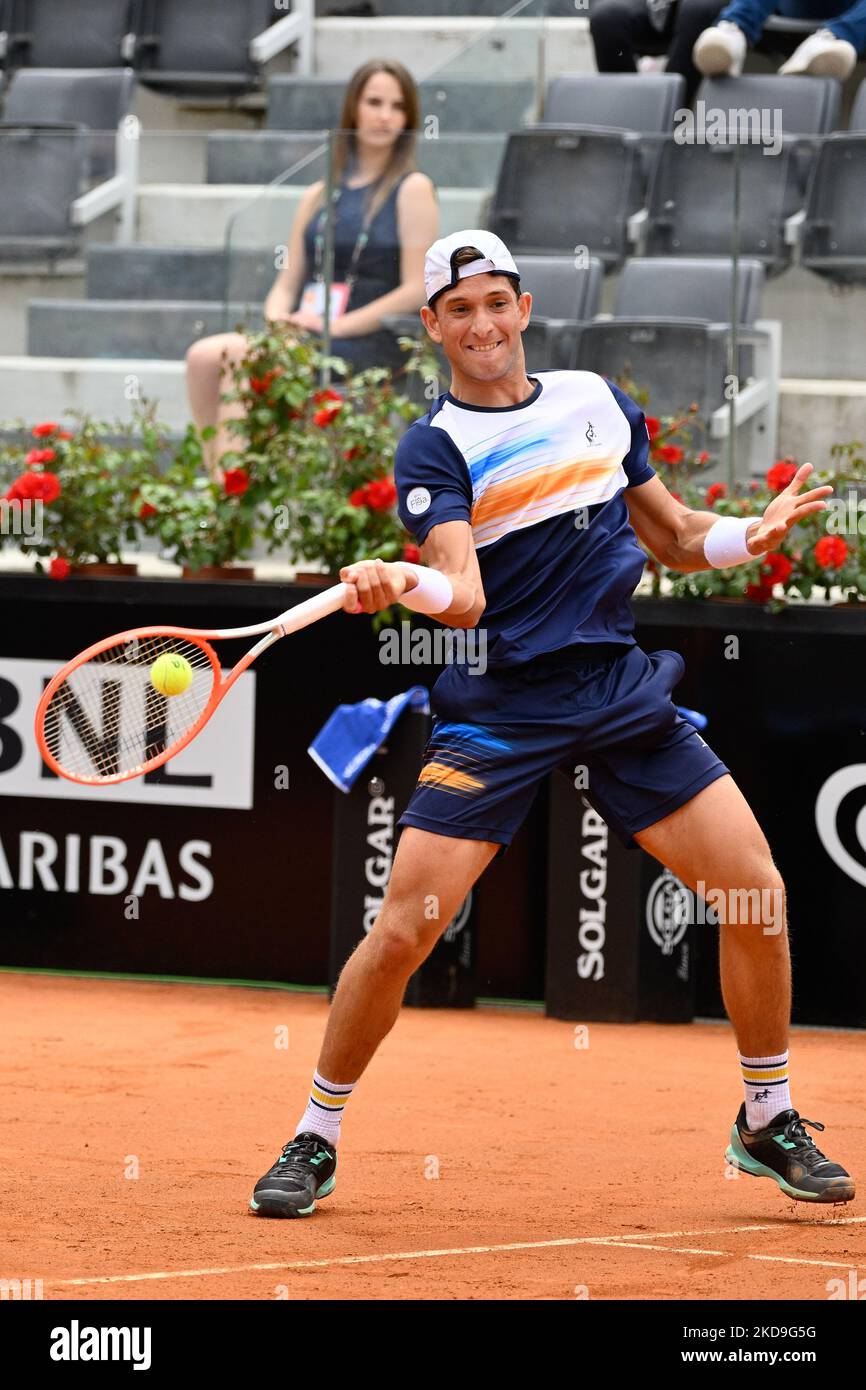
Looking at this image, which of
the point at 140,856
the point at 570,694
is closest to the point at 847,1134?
the point at 570,694

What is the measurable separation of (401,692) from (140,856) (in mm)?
1149

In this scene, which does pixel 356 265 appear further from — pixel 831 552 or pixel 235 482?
pixel 831 552

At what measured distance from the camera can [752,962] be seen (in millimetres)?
4434

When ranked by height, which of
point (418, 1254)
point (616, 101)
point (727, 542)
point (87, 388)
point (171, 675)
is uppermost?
point (616, 101)

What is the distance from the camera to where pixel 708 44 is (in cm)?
965

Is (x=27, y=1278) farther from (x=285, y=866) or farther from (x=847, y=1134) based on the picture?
(x=285, y=866)

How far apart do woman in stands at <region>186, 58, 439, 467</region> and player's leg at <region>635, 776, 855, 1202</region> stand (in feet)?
12.4

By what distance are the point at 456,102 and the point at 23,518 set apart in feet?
10.1

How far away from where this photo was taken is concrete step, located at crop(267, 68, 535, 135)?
9.13 metres

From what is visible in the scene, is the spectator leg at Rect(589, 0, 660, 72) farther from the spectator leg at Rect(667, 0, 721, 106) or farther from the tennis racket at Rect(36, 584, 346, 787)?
the tennis racket at Rect(36, 584, 346, 787)

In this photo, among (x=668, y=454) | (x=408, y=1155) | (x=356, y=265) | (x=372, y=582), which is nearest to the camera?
(x=372, y=582)

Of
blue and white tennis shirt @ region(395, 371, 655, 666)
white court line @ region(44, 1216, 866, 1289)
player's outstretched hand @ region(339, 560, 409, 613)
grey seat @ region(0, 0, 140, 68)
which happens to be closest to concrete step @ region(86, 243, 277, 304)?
grey seat @ region(0, 0, 140, 68)

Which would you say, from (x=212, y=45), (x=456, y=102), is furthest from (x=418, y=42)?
(x=456, y=102)

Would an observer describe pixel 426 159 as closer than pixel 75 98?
Yes
